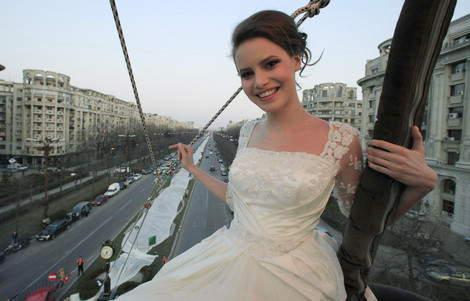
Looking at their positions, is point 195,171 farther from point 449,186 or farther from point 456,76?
point 449,186

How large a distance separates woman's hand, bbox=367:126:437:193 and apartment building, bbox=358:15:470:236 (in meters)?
10.9

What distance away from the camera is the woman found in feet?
3.04

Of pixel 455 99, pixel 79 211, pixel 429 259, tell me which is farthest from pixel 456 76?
pixel 79 211

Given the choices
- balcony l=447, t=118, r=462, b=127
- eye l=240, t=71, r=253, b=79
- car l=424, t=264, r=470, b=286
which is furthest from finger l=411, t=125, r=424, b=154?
balcony l=447, t=118, r=462, b=127

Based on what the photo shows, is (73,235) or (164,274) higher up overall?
(164,274)

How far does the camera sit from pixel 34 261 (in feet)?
28.7

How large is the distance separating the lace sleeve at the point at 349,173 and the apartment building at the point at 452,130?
10.7 meters

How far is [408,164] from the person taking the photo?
746 millimetres

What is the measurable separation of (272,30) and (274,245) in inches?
33.3

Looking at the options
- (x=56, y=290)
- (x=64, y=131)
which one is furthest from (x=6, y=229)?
(x=64, y=131)

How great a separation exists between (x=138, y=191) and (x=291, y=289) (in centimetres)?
1930

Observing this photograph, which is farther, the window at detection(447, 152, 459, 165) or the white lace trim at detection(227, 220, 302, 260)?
the window at detection(447, 152, 459, 165)

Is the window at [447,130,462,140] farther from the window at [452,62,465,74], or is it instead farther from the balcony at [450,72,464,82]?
the window at [452,62,465,74]

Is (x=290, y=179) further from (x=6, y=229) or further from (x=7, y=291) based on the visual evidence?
(x=6, y=229)
